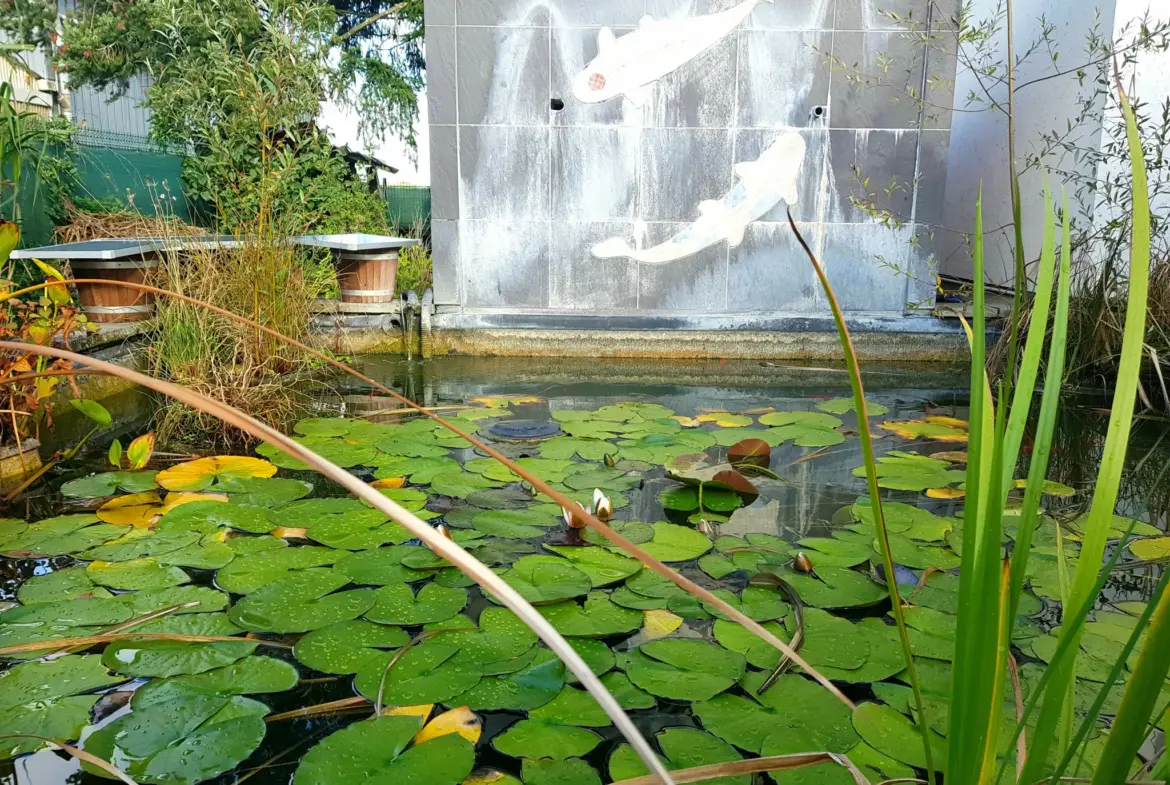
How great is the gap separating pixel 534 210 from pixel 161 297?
222cm

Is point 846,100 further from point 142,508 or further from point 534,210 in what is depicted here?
point 142,508

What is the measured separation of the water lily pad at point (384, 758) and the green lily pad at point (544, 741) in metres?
0.07

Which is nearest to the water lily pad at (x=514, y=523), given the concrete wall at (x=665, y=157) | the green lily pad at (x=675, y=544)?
the green lily pad at (x=675, y=544)

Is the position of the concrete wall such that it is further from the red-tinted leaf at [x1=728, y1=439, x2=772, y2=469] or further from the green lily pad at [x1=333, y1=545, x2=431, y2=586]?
the green lily pad at [x1=333, y1=545, x2=431, y2=586]

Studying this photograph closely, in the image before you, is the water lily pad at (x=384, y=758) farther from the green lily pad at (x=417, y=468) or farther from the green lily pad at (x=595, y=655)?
the green lily pad at (x=417, y=468)

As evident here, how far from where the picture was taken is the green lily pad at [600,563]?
6.23 feet

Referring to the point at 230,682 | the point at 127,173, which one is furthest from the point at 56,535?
the point at 127,173

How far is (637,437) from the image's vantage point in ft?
10.1

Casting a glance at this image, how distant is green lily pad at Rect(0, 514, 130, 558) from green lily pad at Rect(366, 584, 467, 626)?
32.6 inches

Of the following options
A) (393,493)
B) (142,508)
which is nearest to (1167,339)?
(393,493)

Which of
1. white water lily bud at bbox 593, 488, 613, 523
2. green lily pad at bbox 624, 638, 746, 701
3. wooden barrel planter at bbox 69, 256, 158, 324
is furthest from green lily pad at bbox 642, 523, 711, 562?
wooden barrel planter at bbox 69, 256, 158, 324

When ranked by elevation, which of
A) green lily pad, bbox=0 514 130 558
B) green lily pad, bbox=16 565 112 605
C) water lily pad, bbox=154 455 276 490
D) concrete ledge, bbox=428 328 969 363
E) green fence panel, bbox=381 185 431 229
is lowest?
green lily pad, bbox=16 565 112 605

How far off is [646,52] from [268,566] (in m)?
3.98

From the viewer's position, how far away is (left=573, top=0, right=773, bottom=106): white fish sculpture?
189 inches
